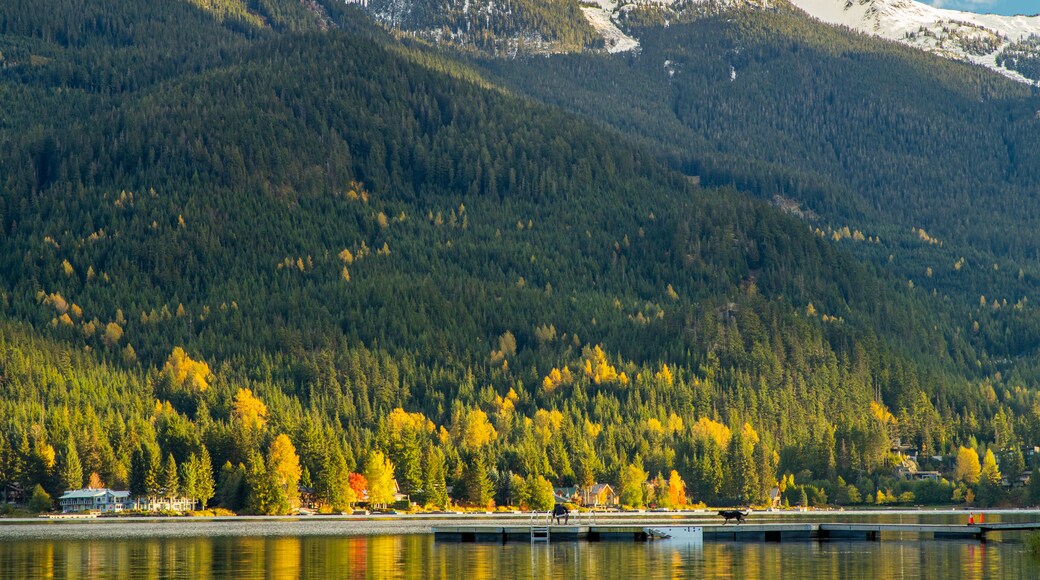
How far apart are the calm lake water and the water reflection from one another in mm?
82

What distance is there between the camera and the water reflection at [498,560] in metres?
152

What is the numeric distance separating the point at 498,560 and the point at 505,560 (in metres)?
0.60

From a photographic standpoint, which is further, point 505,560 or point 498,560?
point 505,560

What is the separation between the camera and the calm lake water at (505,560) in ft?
500

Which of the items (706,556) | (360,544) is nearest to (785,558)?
(706,556)

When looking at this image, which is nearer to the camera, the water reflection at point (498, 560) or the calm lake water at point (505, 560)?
the water reflection at point (498, 560)

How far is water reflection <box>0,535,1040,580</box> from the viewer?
152125 mm

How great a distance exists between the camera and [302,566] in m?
161

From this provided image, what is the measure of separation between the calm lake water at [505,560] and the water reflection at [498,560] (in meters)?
0.08

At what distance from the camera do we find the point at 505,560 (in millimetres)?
168125

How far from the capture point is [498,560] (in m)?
168

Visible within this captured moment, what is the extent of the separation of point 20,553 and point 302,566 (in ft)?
107

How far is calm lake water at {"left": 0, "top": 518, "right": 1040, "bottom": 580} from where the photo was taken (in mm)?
152250

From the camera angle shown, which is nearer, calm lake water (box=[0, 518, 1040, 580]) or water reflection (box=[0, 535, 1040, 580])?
water reflection (box=[0, 535, 1040, 580])
